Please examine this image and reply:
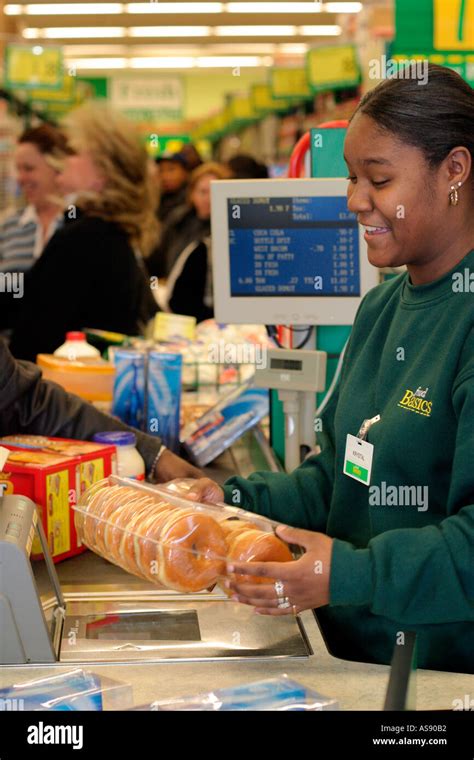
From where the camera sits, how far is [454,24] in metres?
4.90

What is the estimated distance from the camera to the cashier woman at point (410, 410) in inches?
63.7

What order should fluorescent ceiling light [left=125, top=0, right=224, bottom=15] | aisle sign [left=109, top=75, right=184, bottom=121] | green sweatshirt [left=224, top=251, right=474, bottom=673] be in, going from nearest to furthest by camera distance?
green sweatshirt [left=224, top=251, right=474, bottom=673], fluorescent ceiling light [left=125, top=0, right=224, bottom=15], aisle sign [left=109, top=75, right=184, bottom=121]

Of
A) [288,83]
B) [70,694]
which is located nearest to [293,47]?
[288,83]

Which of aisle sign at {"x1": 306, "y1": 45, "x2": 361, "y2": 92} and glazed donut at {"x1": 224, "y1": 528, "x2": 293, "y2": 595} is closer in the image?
glazed donut at {"x1": 224, "y1": 528, "x2": 293, "y2": 595}

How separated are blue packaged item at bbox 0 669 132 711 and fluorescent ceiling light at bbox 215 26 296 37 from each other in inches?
562

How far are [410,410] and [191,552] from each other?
1.48 ft

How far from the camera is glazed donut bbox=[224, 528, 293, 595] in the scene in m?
1.79

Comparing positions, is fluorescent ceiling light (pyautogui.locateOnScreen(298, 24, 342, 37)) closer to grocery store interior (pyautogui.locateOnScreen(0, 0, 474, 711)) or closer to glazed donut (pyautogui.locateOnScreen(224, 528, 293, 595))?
grocery store interior (pyautogui.locateOnScreen(0, 0, 474, 711))

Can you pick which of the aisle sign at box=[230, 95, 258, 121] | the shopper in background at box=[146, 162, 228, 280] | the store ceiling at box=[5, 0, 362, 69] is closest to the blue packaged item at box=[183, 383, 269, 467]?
the shopper in background at box=[146, 162, 228, 280]

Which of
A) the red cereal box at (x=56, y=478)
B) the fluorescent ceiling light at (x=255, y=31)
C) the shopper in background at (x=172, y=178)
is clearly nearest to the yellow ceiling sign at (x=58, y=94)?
the fluorescent ceiling light at (x=255, y=31)

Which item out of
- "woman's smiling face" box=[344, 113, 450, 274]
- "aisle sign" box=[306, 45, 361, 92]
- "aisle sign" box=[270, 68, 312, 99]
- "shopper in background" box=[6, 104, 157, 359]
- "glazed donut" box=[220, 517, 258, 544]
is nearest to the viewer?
"woman's smiling face" box=[344, 113, 450, 274]

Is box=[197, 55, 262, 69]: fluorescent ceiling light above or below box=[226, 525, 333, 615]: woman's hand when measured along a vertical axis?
above
